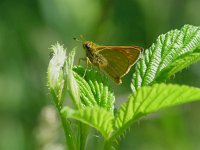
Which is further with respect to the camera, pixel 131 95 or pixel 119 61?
pixel 119 61

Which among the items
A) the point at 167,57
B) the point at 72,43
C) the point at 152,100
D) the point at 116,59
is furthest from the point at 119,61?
the point at 72,43

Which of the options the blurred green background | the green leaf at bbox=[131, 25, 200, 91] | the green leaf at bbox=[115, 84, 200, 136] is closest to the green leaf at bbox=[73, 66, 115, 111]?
the green leaf at bbox=[131, 25, 200, 91]

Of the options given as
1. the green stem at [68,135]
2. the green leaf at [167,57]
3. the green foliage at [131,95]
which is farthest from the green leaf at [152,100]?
the green leaf at [167,57]

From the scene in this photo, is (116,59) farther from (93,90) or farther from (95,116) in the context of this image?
(95,116)

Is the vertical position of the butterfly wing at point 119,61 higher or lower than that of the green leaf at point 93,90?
higher

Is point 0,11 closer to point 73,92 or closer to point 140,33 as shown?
point 140,33

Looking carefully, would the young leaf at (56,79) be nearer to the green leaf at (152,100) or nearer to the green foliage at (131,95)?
the green foliage at (131,95)

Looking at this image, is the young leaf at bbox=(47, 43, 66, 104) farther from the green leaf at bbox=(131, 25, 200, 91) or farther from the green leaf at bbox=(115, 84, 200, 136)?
the green leaf at bbox=(131, 25, 200, 91)
